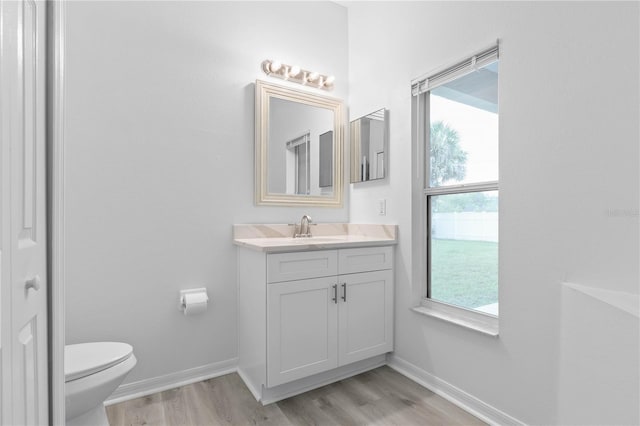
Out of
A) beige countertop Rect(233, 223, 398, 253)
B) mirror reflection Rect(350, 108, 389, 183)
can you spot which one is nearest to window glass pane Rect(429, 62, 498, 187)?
mirror reflection Rect(350, 108, 389, 183)

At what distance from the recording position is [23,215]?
82 centimetres

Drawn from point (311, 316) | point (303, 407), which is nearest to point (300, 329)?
point (311, 316)

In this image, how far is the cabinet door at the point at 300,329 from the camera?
5.98 ft

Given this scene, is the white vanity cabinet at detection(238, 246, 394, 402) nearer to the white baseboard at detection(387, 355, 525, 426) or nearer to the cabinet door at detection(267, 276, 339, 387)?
the cabinet door at detection(267, 276, 339, 387)

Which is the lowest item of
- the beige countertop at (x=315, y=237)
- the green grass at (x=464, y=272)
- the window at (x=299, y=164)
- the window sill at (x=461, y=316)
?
the window sill at (x=461, y=316)

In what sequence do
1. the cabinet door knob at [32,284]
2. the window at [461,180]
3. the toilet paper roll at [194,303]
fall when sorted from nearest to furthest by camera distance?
the cabinet door knob at [32,284], the window at [461,180], the toilet paper roll at [194,303]

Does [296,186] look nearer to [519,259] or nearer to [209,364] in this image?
[209,364]

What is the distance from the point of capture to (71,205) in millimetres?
1802

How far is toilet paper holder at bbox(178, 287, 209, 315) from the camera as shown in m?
2.01

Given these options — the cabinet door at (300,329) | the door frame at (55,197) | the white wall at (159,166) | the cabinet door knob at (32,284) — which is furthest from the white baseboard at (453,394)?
the cabinet door knob at (32,284)

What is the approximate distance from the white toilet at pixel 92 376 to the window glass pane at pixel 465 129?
1.94 m

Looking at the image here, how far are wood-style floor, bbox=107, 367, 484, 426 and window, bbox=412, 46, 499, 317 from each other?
58 centimetres

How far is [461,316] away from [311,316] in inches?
34.0

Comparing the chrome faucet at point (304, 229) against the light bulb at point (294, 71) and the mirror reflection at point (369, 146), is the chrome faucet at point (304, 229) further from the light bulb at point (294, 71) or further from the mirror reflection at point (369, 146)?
the light bulb at point (294, 71)
